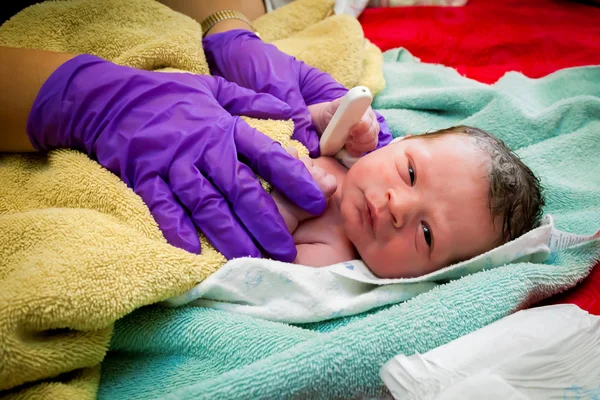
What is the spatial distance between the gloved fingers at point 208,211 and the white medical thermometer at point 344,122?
0.28 m

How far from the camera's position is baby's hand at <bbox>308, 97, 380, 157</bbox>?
38.1 inches

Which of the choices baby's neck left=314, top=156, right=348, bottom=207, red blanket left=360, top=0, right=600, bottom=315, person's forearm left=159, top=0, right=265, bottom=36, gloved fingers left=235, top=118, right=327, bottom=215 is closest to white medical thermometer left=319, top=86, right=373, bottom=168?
baby's neck left=314, top=156, right=348, bottom=207

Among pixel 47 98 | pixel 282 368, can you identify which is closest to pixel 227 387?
pixel 282 368

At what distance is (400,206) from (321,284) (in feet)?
0.58

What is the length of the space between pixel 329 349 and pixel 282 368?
7cm

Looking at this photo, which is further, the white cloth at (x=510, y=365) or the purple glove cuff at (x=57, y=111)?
the purple glove cuff at (x=57, y=111)

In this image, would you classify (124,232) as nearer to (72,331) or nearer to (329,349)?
(72,331)

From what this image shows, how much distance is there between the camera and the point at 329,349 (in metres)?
0.62

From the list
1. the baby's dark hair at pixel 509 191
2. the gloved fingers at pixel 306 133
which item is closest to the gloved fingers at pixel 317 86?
the gloved fingers at pixel 306 133

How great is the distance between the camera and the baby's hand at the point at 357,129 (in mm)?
968

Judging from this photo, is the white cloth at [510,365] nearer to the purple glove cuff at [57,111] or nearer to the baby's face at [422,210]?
the baby's face at [422,210]

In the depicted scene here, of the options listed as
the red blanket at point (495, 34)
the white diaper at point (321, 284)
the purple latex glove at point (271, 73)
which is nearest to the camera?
the white diaper at point (321, 284)

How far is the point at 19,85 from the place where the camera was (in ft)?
2.59

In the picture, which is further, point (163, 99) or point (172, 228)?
point (163, 99)
